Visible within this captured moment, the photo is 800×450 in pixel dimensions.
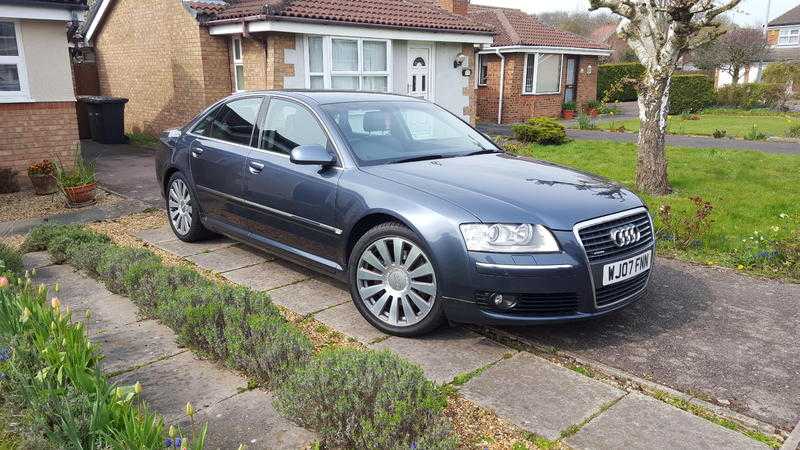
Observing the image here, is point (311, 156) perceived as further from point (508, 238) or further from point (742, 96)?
point (742, 96)

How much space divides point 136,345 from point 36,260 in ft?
8.81

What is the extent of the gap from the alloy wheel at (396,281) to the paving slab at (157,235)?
3.37 meters

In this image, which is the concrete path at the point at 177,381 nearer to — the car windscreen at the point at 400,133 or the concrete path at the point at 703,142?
the car windscreen at the point at 400,133

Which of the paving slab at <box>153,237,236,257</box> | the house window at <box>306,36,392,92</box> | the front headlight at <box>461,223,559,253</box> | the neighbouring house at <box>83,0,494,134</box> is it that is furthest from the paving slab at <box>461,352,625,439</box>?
the house window at <box>306,36,392,92</box>

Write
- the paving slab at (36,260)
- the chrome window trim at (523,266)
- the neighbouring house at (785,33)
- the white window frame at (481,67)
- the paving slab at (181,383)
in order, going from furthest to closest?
the neighbouring house at (785,33) → the white window frame at (481,67) → the paving slab at (36,260) → the chrome window trim at (523,266) → the paving slab at (181,383)

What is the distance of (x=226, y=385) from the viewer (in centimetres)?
332

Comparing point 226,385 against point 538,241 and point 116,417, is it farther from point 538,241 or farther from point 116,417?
point 538,241

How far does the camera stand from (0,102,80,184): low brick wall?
9.23 metres

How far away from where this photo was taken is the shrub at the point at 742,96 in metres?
27.8

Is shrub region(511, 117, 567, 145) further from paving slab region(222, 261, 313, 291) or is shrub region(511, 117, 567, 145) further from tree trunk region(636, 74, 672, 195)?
paving slab region(222, 261, 313, 291)

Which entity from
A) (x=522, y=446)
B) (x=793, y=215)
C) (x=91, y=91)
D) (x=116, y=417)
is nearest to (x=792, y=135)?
(x=793, y=215)

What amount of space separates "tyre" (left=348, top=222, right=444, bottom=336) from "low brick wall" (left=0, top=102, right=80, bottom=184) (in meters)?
7.55

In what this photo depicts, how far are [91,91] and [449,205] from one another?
1855cm

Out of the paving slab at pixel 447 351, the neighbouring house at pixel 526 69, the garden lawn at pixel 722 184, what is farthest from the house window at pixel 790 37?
the paving slab at pixel 447 351
